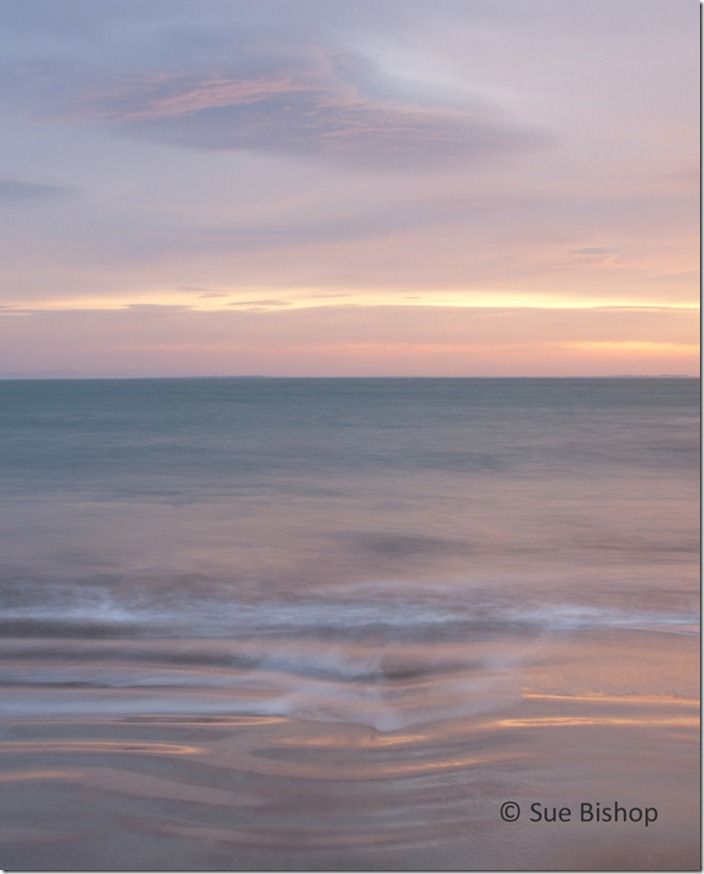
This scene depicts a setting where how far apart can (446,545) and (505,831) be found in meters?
5.25

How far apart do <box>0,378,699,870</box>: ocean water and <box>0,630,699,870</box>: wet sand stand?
0.04 ft

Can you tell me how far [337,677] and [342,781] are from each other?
123cm

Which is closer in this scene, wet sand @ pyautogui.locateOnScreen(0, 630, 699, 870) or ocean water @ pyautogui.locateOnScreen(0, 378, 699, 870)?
wet sand @ pyautogui.locateOnScreen(0, 630, 699, 870)

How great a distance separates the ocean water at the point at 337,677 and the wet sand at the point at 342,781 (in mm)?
12

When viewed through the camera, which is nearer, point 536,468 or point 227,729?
point 227,729

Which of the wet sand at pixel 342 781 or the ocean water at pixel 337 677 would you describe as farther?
the ocean water at pixel 337 677

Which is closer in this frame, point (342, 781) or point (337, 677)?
point (342, 781)

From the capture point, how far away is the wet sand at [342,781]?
11.5ft

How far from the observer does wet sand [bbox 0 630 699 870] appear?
3.51 m

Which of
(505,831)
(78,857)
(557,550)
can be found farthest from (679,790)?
(557,550)

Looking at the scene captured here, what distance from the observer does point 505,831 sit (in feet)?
11.9

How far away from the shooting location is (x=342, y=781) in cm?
395

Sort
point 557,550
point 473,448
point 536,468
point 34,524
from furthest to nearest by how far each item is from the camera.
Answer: point 473,448, point 536,468, point 34,524, point 557,550

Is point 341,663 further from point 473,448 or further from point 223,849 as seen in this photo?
point 473,448
